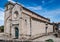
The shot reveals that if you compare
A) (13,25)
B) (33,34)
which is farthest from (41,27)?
(13,25)

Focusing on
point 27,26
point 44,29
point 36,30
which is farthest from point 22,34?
point 44,29

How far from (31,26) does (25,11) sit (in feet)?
16.6

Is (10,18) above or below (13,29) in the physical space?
above

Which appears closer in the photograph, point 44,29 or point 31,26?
point 31,26

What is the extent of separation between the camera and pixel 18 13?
34281 millimetres

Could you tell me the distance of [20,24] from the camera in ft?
110

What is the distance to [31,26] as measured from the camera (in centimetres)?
3281

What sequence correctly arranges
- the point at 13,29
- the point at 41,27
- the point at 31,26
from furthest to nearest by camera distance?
the point at 41,27 < the point at 13,29 < the point at 31,26

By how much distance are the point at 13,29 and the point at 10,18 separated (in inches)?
132

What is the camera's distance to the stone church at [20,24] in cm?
3279

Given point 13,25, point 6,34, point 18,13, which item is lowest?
point 6,34

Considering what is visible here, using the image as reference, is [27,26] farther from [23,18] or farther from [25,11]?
[25,11]

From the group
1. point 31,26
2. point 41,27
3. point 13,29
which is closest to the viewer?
point 31,26

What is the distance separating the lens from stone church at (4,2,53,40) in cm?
3279
